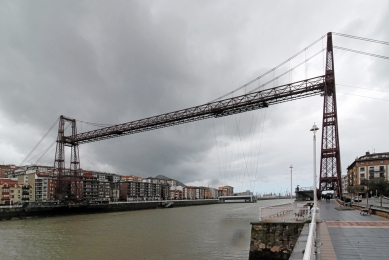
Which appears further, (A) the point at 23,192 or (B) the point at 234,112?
(A) the point at 23,192

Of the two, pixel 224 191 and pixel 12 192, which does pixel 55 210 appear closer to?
A: pixel 12 192

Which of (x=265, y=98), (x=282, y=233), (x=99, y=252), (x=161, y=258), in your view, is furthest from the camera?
(x=265, y=98)

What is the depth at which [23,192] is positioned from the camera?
59.6 metres

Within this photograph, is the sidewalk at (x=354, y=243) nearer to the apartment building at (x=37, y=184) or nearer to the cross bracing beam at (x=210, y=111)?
the cross bracing beam at (x=210, y=111)

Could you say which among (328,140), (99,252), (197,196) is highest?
(328,140)

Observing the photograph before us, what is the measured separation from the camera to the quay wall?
376 inches

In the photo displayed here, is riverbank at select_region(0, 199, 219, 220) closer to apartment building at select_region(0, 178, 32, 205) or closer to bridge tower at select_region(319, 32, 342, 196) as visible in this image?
apartment building at select_region(0, 178, 32, 205)

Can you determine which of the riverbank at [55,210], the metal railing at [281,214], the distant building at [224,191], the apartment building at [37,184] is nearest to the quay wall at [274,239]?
the metal railing at [281,214]

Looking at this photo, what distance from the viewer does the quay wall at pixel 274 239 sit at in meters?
9.54

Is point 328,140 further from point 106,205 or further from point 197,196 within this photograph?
point 197,196

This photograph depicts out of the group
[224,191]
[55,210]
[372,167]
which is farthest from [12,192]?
[224,191]

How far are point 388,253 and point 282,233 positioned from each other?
4403 millimetres

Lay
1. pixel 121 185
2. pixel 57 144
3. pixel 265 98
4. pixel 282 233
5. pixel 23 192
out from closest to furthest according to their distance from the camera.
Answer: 1. pixel 282 233
2. pixel 265 98
3. pixel 57 144
4. pixel 23 192
5. pixel 121 185

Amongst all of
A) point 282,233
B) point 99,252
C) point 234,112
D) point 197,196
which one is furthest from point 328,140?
point 197,196
